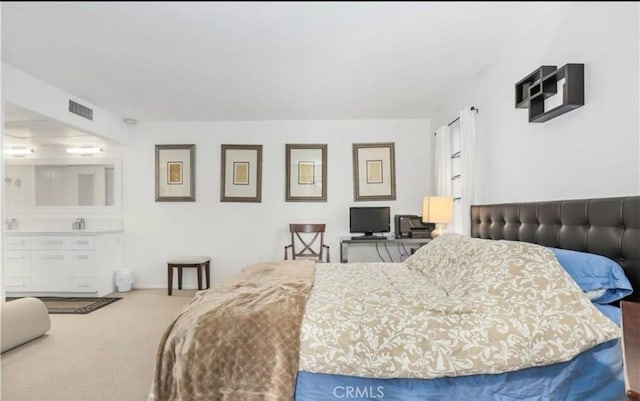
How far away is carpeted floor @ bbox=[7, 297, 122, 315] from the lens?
3999 millimetres

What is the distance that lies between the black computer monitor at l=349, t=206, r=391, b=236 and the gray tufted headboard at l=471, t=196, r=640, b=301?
6.81 feet

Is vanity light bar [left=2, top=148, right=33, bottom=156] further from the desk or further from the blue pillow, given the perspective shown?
the blue pillow

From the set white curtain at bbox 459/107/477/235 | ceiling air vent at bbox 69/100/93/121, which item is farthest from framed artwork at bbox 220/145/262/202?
white curtain at bbox 459/107/477/235

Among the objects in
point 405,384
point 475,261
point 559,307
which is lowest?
point 405,384

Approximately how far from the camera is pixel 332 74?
3.33 m

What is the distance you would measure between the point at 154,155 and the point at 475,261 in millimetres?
4645

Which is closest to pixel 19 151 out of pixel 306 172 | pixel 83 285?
pixel 83 285

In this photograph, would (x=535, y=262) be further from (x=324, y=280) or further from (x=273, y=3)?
(x=273, y=3)

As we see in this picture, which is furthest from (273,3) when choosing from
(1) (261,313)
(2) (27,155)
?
(2) (27,155)

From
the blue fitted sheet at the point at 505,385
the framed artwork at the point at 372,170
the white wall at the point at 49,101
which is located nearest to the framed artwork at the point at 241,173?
the framed artwork at the point at 372,170

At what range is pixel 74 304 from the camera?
430 cm

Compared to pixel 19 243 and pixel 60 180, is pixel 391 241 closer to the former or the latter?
pixel 19 243

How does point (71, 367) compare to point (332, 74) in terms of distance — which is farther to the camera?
point (332, 74)

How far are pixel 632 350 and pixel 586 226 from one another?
37.1 inches
